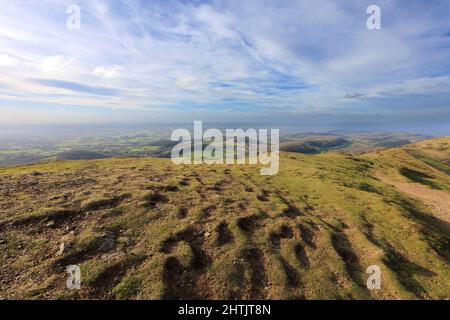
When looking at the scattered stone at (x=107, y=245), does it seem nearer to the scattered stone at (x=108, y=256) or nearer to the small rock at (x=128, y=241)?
the scattered stone at (x=108, y=256)

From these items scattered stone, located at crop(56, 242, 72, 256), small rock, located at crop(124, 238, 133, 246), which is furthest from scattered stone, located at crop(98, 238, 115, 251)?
scattered stone, located at crop(56, 242, 72, 256)

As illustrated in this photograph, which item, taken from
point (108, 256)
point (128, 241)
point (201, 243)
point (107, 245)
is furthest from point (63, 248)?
point (201, 243)

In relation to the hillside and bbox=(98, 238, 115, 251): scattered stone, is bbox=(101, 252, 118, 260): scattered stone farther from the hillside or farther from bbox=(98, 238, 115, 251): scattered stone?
bbox=(98, 238, 115, 251): scattered stone

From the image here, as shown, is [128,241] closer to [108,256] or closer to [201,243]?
[108,256]

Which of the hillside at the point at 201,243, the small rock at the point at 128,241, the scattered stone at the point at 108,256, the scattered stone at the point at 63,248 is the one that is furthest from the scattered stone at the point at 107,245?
the scattered stone at the point at 63,248

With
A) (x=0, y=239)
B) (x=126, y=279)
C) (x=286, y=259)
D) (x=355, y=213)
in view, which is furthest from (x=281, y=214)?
(x=0, y=239)
